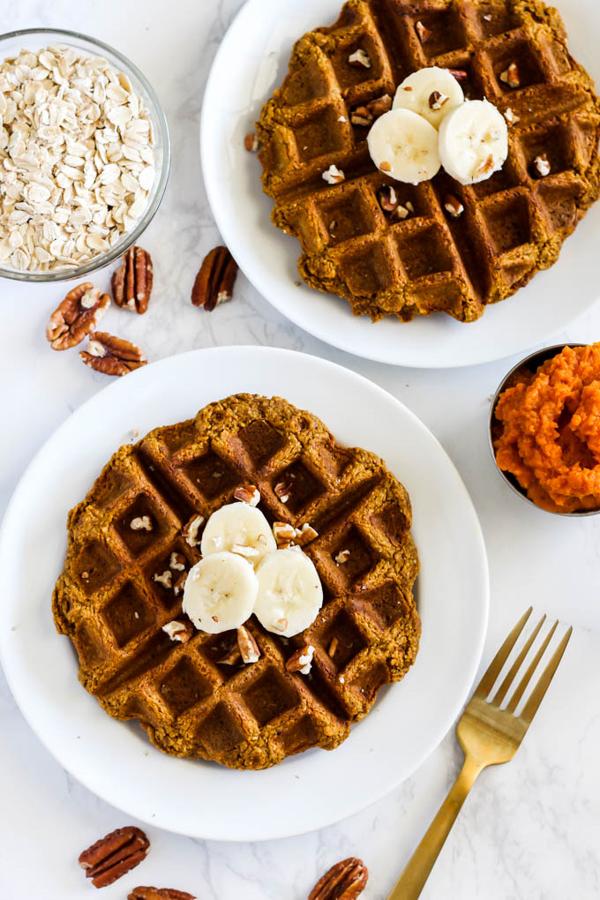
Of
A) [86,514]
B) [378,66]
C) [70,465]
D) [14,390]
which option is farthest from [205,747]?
[378,66]

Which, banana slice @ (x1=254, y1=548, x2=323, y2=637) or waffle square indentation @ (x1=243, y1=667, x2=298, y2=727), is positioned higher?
banana slice @ (x1=254, y1=548, x2=323, y2=637)

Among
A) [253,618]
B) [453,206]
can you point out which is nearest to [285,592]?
[253,618]

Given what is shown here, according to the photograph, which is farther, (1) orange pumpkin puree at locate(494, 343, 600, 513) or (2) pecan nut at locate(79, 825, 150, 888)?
(2) pecan nut at locate(79, 825, 150, 888)

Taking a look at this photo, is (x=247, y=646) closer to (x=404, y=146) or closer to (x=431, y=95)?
(x=404, y=146)

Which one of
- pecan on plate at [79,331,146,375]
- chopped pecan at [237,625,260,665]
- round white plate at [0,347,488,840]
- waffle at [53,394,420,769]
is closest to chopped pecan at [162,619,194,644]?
waffle at [53,394,420,769]

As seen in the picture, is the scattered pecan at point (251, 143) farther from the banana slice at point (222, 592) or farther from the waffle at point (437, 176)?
the banana slice at point (222, 592)

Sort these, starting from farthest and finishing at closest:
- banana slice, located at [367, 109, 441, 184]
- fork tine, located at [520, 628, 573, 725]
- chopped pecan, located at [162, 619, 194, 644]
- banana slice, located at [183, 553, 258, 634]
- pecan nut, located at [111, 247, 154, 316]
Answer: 1. pecan nut, located at [111, 247, 154, 316]
2. fork tine, located at [520, 628, 573, 725]
3. banana slice, located at [367, 109, 441, 184]
4. chopped pecan, located at [162, 619, 194, 644]
5. banana slice, located at [183, 553, 258, 634]

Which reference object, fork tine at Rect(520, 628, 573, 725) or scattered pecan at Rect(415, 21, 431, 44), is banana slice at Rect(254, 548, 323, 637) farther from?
scattered pecan at Rect(415, 21, 431, 44)
